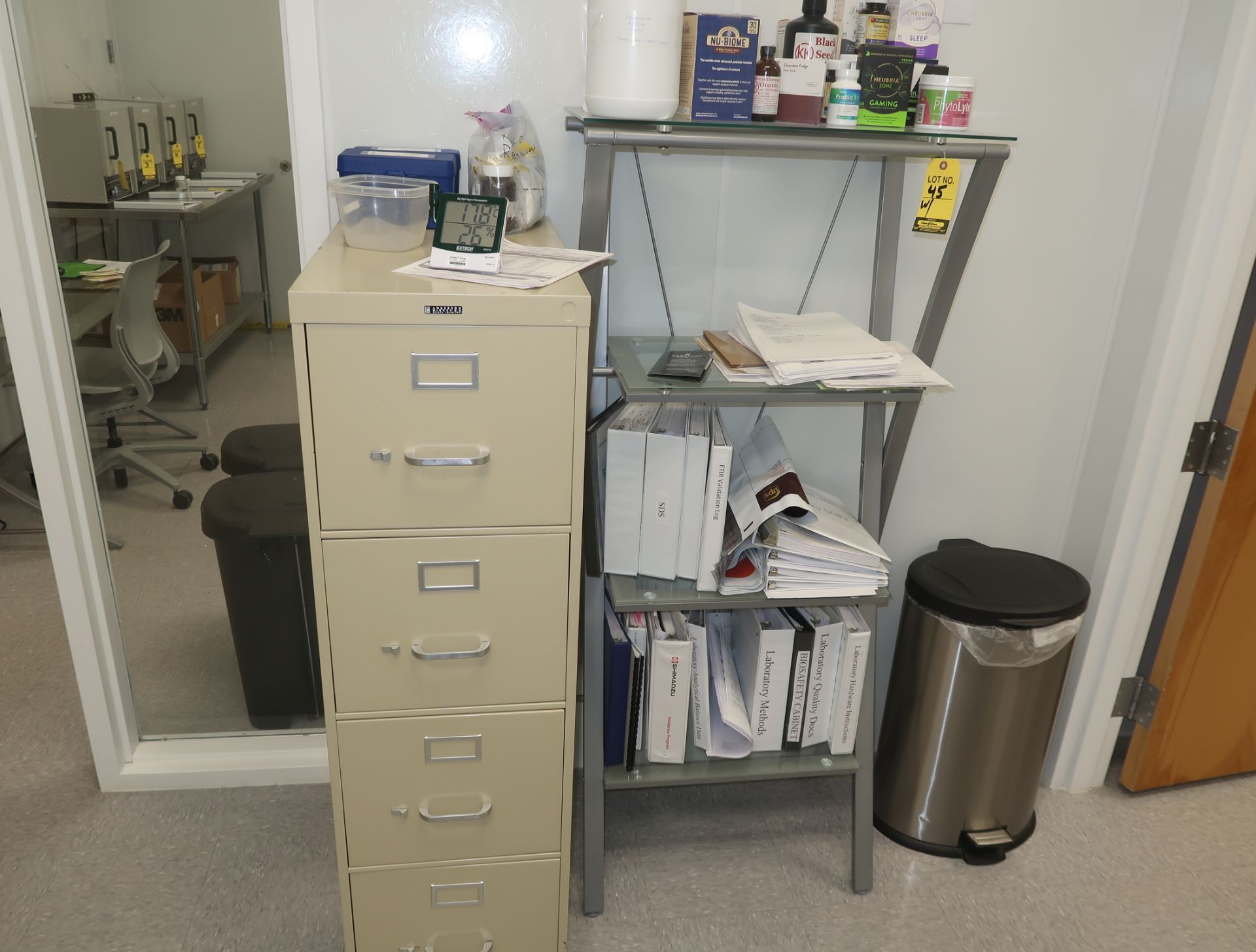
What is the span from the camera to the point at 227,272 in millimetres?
1956

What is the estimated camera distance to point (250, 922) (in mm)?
1801

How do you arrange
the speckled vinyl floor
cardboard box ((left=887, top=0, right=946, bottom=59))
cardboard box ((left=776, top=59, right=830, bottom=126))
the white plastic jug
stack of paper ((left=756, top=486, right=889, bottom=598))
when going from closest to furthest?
1. the white plastic jug
2. cardboard box ((left=776, top=59, right=830, bottom=126))
3. cardboard box ((left=887, top=0, right=946, bottom=59))
4. stack of paper ((left=756, top=486, right=889, bottom=598))
5. the speckled vinyl floor

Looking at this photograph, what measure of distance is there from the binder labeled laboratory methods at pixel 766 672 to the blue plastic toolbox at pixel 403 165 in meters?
0.96

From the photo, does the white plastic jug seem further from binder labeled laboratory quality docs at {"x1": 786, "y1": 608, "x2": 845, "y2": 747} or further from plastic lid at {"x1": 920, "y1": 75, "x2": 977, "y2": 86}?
binder labeled laboratory quality docs at {"x1": 786, "y1": 608, "x2": 845, "y2": 747}

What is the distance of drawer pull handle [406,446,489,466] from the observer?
1.32 m

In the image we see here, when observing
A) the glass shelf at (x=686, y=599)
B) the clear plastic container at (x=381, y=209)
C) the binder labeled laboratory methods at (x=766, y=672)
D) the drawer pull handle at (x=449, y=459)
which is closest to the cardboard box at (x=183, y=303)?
the clear plastic container at (x=381, y=209)

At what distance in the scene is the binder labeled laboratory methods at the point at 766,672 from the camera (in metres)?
1.82

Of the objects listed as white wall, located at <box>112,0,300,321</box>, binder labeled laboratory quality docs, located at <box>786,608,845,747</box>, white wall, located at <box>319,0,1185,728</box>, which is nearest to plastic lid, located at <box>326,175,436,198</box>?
white wall, located at <box>319,0,1185,728</box>

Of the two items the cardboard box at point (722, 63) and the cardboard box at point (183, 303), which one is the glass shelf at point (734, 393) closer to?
the cardboard box at point (722, 63)

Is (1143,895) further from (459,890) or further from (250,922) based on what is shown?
(250,922)

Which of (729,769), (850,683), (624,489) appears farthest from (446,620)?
(850,683)

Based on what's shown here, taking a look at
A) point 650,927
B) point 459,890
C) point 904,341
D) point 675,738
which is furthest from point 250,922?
point 904,341

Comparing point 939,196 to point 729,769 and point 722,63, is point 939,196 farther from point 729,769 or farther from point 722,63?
point 729,769

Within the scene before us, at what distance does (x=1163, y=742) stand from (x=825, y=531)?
3.66ft
